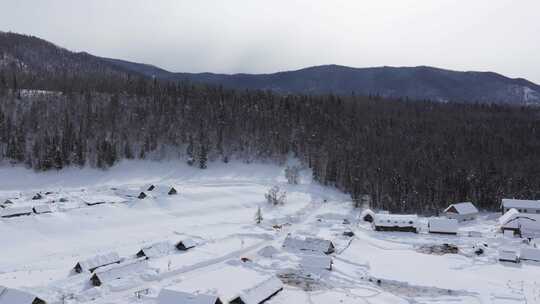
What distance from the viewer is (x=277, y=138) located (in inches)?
4451

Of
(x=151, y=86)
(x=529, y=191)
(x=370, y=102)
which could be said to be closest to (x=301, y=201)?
(x=529, y=191)

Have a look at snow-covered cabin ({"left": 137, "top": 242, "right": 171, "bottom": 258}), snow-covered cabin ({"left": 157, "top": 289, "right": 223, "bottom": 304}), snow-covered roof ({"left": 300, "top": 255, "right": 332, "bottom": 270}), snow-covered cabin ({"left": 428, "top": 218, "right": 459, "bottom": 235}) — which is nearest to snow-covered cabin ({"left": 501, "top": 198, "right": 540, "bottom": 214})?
snow-covered cabin ({"left": 428, "top": 218, "right": 459, "bottom": 235})

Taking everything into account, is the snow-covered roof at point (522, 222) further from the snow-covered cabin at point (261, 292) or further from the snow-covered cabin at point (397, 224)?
the snow-covered cabin at point (261, 292)

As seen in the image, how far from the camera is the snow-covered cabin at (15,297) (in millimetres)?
31125

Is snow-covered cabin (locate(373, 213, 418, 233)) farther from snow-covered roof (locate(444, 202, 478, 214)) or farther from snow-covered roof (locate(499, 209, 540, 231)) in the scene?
snow-covered roof (locate(444, 202, 478, 214))

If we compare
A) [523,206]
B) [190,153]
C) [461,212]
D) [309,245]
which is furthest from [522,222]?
[190,153]

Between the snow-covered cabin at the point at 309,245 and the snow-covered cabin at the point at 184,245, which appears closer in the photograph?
the snow-covered cabin at the point at 184,245

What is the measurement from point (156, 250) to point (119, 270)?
7.71 metres

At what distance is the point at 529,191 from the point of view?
90625 mm

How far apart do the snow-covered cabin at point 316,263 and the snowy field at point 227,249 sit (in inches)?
23.8

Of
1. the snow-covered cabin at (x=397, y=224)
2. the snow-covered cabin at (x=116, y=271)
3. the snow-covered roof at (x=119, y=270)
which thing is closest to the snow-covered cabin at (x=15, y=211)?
the snow-covered cabin at (x=116, y=271)

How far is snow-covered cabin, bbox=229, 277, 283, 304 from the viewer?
33.5 metres

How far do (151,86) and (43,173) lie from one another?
189 feet

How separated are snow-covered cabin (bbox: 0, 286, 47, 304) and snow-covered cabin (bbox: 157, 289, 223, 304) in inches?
345
